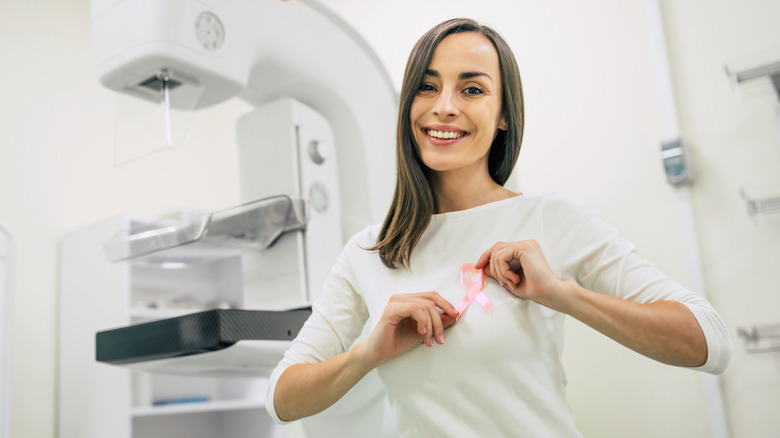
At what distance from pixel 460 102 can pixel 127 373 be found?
1811mm

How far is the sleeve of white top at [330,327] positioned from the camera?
0.98 metres

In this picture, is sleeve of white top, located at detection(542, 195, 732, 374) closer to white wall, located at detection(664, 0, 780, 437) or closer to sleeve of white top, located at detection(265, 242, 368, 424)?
sleeve of white top, located at detection(265, 242, 368, 424)

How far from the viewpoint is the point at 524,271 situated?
2.70ft

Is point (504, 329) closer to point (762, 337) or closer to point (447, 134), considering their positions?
point (447, 134)

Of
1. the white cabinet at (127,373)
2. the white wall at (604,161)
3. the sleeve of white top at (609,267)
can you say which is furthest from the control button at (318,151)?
the white cabinet at (127,373)

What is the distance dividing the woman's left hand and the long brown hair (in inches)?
5.8

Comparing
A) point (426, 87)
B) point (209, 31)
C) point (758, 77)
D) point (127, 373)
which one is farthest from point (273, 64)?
point (127, 373)

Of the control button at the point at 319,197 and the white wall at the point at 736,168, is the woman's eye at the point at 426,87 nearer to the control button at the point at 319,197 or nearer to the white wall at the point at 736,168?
the control button at the point at 319,197

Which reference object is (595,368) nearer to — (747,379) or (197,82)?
(747,379)

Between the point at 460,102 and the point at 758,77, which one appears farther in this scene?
the point at 758,77

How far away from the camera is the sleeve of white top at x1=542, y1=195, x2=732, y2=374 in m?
0.81

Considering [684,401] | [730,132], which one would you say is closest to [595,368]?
[684,401]

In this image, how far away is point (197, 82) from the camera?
1.26 m

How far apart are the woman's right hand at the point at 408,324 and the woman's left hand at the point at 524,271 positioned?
8cm
